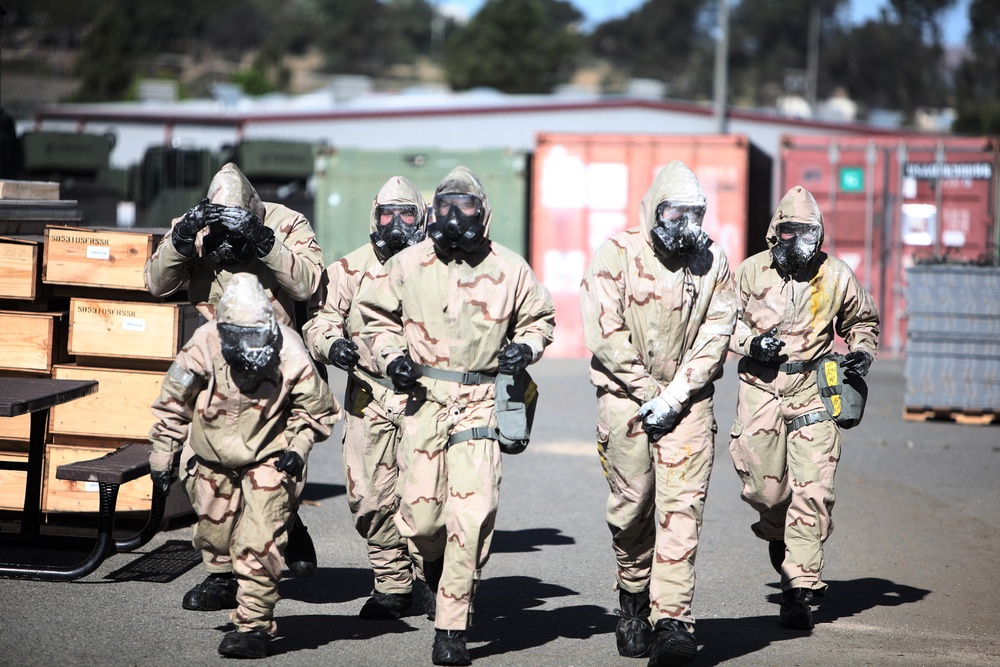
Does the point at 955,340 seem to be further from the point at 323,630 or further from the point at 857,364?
the point at 323,630

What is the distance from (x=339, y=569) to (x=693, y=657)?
8.36 feet

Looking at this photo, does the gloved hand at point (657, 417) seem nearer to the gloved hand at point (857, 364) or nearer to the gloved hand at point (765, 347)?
the gloved hand at point (765, 347)

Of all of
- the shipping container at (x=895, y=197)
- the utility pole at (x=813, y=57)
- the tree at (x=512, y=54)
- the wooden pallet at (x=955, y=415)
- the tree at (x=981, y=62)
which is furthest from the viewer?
the utility pole at (x=813, y=57)

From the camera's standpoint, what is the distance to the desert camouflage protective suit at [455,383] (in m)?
5.30

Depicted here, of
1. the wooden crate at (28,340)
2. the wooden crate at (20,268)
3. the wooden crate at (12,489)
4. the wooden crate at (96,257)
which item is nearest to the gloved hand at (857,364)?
the wooden crate at (96,257)

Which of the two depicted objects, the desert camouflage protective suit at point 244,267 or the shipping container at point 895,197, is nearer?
the desert camouflage protective suit at point 244,267

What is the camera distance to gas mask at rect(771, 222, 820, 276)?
21.1 ft

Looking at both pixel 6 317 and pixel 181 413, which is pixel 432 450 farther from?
pixel 6 317

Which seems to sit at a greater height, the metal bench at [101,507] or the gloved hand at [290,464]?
the gloved hand at [290,464]

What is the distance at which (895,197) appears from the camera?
18172 mm

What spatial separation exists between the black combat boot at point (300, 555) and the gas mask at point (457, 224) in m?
1.97

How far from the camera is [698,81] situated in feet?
259

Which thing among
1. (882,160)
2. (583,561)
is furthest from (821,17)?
(583,561)

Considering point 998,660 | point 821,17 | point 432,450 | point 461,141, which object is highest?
point 821,17
